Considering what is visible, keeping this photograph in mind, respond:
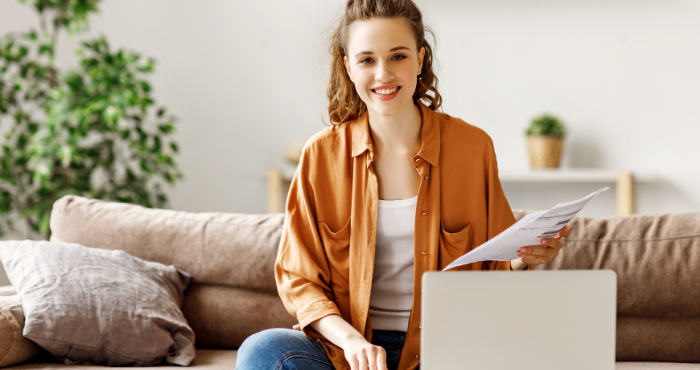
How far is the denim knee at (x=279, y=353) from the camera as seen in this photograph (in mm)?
1008

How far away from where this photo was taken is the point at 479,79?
305 centimetres

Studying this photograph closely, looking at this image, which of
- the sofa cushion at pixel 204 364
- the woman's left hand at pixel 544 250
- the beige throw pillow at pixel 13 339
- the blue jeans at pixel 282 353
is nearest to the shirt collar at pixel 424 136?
the woman's left hand at pixel 544 250

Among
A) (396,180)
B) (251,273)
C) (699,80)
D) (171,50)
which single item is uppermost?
(171,50)

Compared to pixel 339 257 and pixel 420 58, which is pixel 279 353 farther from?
pixel 420 58

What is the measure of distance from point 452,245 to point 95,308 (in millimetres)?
862

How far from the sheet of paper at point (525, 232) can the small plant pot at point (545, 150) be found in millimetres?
2015

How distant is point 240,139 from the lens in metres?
3.19

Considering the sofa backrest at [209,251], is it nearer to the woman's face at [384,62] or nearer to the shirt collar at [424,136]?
the shirt collar at [424,136]

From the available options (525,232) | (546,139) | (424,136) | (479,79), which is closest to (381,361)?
(525,232)

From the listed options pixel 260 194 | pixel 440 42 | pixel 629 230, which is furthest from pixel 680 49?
pixel 260 194

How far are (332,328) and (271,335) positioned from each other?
0.36ft

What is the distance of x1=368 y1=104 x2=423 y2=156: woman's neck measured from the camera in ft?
4.08

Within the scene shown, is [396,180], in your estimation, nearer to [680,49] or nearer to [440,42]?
[440,42]

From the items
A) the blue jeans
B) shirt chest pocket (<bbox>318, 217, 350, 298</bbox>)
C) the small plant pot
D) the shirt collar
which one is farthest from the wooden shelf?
the blue jeans
